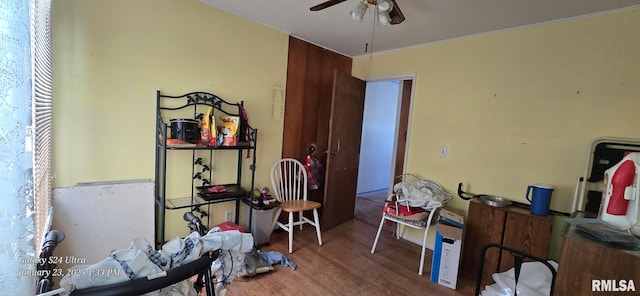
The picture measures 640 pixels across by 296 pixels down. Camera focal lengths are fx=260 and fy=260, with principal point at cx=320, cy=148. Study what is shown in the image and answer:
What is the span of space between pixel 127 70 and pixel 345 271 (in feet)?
7.92

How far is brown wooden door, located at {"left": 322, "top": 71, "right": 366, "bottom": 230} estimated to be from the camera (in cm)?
302

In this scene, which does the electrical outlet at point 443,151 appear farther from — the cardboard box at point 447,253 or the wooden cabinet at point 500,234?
the cardboard box at point 447,253

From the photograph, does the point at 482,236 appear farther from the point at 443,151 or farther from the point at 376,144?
the point at 376,144

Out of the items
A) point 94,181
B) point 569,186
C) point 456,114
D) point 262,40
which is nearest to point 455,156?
point 456,114

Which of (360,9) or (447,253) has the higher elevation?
(360,9)

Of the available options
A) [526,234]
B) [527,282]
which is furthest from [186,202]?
[526,234]

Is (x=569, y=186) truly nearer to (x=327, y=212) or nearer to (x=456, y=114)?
(x=456, y=114)

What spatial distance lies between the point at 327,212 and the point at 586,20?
2.89 m

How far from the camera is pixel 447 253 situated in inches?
85.8

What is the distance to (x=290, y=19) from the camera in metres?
Answer: 2.50

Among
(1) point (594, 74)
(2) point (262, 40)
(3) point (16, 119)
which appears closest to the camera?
(3) point (16, 119)

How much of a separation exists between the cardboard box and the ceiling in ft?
5.70

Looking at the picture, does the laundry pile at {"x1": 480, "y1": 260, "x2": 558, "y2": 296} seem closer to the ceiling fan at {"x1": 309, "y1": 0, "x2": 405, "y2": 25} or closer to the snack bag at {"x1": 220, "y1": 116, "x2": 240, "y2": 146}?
the ceiling fan at {"x1": 309, "y1": 0, "x2": 405, "y2": 25}

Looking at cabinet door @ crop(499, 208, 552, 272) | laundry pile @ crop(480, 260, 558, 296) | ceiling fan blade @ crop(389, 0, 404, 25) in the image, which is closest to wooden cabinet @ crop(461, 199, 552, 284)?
cabinet door @ crop(499, 208, 552, 272)
